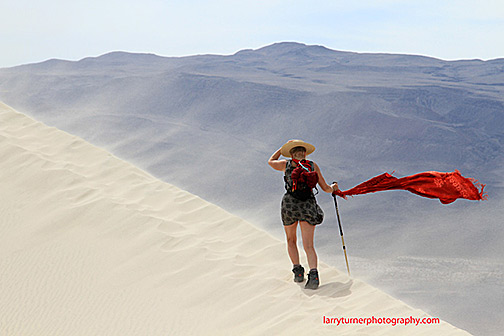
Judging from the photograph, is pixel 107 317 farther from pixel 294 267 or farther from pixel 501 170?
pixel 501 170

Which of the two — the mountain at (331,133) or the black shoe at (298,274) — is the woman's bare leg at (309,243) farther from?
the mountain at (331,133)

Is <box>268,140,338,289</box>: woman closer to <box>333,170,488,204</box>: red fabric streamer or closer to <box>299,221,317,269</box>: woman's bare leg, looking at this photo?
<box>299,221,317,269</box>: woman's bare leg

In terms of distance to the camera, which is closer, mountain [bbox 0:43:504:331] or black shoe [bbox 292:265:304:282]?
black shoe [bbox 292:265:304:282]

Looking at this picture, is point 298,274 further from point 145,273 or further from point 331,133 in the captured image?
point 331,133

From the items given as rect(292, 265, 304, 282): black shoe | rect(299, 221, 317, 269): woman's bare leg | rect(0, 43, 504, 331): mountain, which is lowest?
rect(292, 265, 304, 282): black shoe

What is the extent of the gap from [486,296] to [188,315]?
3.82 metres

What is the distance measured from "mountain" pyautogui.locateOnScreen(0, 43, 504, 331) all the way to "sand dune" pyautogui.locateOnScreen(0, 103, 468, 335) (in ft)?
5.59

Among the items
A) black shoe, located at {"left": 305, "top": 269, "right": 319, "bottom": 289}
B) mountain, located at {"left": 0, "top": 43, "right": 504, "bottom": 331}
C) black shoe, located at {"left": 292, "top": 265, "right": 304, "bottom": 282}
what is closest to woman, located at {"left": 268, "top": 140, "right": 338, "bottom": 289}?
black shoe, located at {"left": 305, "top": 269, "right": 319, "bottom": 289}

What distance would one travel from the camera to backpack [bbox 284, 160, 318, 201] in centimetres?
464

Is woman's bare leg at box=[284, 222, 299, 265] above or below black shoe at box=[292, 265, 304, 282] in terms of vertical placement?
above

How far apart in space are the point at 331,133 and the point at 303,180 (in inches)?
439

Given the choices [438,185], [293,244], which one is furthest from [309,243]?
[438,185]

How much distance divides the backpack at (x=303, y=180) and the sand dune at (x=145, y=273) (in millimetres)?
838

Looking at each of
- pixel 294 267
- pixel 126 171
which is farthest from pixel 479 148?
pixel 294 267
